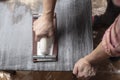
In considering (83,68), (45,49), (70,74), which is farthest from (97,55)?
(70,74)

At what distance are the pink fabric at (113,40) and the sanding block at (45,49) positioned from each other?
31cm

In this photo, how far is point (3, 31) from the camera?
4.14ft

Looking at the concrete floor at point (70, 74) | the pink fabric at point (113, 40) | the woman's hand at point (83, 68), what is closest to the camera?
the pink fabric at point (113, 40)

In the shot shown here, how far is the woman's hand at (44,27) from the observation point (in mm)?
1148

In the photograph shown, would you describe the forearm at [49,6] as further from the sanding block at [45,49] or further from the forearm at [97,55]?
the forearm at [97,55]

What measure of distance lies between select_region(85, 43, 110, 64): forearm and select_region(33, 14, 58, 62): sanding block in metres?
0.16

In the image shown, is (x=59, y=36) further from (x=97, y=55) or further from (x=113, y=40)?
(x=113, y=40)

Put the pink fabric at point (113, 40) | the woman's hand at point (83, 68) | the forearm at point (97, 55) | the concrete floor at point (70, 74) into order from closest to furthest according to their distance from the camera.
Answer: the pink fabric at point (113, 40) → the forearm at point (97, 55) → the woman's hand at point (83, 68) → the concrete floor at point (70, 74)

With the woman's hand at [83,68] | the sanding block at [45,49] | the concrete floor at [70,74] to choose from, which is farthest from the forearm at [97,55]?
the concrete floor at [70,74]

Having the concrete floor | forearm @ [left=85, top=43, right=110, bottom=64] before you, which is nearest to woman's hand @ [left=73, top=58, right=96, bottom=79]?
forearm @ [left=85, top=43, right=110, bottom=64]

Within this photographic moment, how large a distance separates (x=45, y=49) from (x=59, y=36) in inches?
4.4

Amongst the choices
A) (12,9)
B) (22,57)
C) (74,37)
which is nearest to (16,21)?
(12,9)

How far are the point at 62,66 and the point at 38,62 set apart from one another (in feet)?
A: 0.37

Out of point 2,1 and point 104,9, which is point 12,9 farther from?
point 104,9
